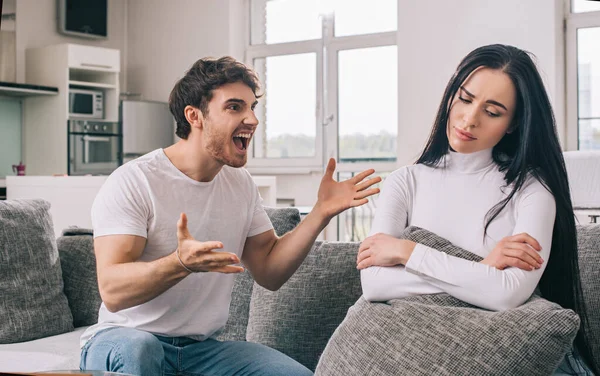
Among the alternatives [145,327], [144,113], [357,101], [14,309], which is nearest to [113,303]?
[145,327]

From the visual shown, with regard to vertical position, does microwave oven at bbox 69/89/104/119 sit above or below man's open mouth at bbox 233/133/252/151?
above

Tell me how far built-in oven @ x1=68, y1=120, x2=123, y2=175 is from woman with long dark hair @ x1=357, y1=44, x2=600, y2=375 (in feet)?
16.9

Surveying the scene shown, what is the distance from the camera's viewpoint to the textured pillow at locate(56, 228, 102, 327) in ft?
8.32

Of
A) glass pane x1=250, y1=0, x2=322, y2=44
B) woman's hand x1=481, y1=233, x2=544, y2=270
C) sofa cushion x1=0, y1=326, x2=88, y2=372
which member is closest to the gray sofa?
sofa cushion x1=0, y1=326, x2=88, y2=372

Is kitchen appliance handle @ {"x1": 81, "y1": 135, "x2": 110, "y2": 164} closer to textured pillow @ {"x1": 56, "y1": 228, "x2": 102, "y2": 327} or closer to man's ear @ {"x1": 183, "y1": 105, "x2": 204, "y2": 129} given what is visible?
textured pillow @ {"x1": 56, "y1": 228, "x2": 102, "y2": 327}

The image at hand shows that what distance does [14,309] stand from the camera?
2.31 m

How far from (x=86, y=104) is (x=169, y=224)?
5111mm

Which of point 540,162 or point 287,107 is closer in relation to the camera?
point 540,162

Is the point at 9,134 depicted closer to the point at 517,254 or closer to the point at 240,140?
the point at 240,140

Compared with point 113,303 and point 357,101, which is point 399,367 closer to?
point 113,303

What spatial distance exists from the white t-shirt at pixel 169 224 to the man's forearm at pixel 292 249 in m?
0.11

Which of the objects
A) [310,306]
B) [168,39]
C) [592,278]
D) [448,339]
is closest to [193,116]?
[310,306]

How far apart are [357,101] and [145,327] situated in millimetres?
4768

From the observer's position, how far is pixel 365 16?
6246 mm
